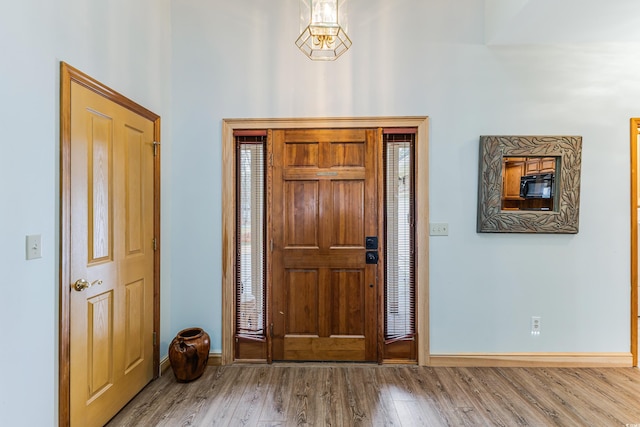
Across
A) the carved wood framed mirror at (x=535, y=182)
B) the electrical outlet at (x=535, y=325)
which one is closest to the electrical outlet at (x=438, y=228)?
the carved wood framed mirror at (x=535, y=182)

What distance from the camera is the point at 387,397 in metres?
2.28

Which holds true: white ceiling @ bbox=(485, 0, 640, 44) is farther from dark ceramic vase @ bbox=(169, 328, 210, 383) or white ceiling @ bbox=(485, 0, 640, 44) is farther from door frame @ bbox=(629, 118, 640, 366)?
dark ceramic vase @ bbox=(169, 328, 210, 383)

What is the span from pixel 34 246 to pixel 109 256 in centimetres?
53

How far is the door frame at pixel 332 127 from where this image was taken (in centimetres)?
273

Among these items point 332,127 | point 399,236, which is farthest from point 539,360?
point 332,127

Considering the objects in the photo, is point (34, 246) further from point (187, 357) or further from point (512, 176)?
point (512, 176)

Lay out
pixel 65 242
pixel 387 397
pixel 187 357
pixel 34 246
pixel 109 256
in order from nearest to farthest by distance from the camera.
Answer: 1. pixel 34 246
2. pixel 65 242
3. pixel 109 256
4. pixel 387 397
5. pixel 187 357

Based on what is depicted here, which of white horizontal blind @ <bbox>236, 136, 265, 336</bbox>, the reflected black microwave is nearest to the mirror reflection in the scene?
the reflected black microwave

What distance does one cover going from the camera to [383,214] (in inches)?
110

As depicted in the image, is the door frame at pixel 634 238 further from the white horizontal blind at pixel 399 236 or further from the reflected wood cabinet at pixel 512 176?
the white horizontal blind at pixel 399 236

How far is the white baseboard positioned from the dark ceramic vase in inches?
74.5

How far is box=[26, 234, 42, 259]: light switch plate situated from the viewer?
58.3 inches

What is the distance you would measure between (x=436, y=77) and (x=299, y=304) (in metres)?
2.29

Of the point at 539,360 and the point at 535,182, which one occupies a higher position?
the point at 535,182
